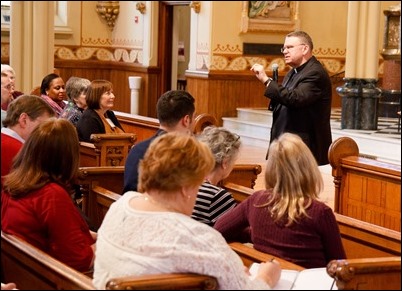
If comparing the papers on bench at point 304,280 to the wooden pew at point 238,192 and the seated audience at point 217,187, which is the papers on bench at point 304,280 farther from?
the wooden pew at point 238,192

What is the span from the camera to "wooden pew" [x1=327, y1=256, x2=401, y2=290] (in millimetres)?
2768

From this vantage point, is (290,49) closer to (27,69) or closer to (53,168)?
(53,168)

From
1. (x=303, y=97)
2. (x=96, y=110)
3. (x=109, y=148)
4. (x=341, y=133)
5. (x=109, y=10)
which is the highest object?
(x=109, y=10)

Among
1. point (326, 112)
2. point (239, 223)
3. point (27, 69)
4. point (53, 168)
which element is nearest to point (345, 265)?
point (239, 223)

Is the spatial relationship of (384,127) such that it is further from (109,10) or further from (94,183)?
(94,183)

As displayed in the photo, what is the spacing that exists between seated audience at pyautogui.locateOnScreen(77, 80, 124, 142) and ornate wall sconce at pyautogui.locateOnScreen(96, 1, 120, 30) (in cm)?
941

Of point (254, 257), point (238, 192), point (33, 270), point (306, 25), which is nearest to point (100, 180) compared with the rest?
point (238, 192)

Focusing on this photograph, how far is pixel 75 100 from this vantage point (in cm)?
708

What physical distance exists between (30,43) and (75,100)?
1.67 m

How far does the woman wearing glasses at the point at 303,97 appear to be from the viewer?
548 centimetres

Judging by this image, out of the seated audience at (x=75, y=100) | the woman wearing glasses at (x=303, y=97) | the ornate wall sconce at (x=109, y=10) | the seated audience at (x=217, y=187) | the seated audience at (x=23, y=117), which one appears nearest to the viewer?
the seated audience at (x=23, y=117)

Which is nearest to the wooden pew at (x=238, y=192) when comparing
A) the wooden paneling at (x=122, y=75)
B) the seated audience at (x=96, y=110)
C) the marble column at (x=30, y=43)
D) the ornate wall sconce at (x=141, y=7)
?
the seated audience at (x=96, y=110)

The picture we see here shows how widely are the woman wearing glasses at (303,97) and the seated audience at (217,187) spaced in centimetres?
146

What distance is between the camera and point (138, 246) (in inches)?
105
